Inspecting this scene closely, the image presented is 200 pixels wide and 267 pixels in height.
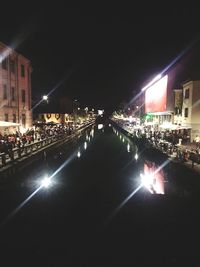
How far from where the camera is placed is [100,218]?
34.6 ft

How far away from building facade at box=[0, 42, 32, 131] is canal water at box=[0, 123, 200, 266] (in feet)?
51.9

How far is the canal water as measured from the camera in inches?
310

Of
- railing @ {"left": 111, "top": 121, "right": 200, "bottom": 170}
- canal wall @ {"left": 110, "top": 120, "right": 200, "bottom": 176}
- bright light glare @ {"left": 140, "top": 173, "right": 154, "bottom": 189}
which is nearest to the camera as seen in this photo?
bright light glare @ {"left": 140, "top": 173, "right": 154, "bottom": 189}

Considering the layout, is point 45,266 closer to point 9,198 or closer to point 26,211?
point 26,211

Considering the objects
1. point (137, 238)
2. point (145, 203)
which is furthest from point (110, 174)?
point (137, 238)

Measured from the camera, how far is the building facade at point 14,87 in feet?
102

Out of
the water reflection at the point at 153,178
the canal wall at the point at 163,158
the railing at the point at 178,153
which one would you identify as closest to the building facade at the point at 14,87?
the canal wall at the point at 163,158

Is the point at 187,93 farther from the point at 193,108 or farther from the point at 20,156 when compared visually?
the point at 20,156

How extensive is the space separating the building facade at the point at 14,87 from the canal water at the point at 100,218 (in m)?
15.8

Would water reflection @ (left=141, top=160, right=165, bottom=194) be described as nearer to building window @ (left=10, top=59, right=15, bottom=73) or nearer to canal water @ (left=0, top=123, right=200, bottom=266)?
canal water @ (left=0, top=123, right=200, bottom=266)

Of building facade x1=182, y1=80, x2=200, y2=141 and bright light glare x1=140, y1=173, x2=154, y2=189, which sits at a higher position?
building facade x1=182, y1=80, x2=200, y2=141

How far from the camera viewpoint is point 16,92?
1380 inches

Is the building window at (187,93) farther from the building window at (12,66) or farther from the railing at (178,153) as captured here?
the building window at (12,66)

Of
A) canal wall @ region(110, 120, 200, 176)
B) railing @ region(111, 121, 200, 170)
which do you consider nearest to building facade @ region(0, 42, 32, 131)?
canal wall @ region(110, 120, 200, 176)
